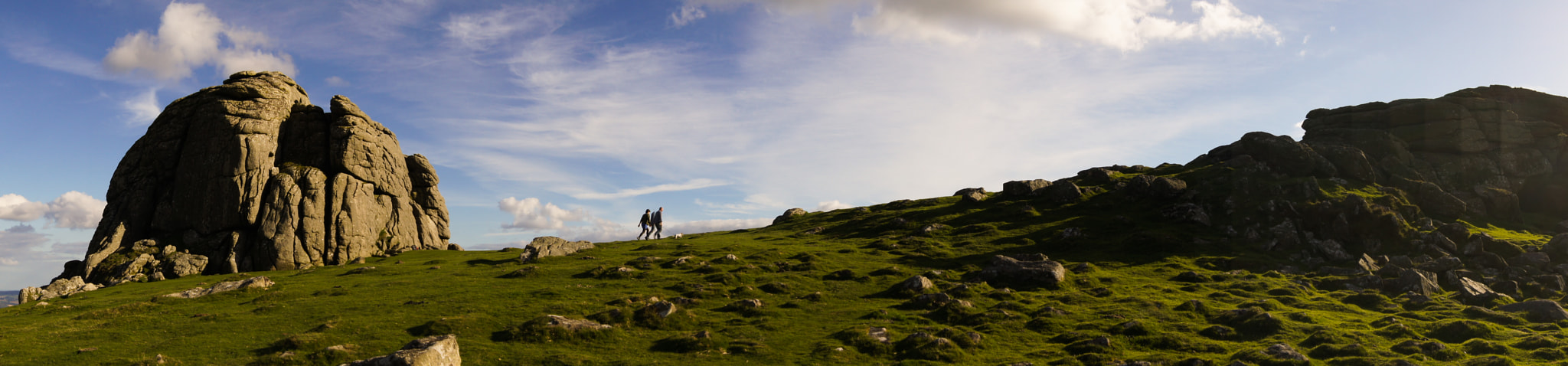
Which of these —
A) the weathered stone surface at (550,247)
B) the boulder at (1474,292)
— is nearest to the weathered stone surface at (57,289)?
the weathered stone surface at (550,247)

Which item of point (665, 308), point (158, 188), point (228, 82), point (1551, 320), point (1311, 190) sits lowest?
point (1551, 320)

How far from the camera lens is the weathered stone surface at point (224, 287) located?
54.6m

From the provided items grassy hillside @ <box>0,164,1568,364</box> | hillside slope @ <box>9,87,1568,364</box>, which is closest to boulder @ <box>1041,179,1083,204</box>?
hillside slope @ <box>9,87,1568,364</box>

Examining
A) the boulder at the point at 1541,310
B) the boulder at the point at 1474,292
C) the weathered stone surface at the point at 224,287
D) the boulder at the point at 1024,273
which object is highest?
the weathered stone surface at the point at 224,287

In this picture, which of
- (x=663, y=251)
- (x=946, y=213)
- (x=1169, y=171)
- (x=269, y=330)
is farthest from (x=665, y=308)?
(x=1169, y=171)

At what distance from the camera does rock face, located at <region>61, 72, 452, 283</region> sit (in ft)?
244

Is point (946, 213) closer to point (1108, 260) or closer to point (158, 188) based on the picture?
point (1108, 260)

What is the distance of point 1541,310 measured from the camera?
164 ft

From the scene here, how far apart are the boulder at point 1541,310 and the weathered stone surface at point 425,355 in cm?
7027

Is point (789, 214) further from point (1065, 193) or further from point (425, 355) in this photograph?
point (425, 355)

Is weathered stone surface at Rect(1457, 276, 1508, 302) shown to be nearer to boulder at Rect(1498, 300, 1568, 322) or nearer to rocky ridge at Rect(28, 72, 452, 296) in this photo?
boulder at Rect(1498, 300, 1568, 322)

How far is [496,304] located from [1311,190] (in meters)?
89.8

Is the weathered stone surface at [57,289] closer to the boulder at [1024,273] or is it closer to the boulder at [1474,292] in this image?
the boulder at [1024,273]

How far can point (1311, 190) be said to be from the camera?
82.9 m
